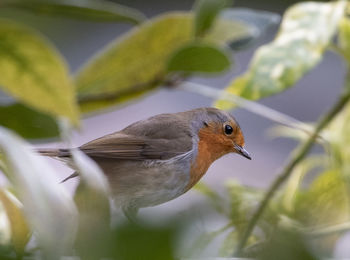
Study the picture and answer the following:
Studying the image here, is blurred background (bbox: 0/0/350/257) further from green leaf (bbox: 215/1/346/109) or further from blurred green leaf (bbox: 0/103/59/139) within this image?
blurred green leaf (bbox: 0/103/59/139)

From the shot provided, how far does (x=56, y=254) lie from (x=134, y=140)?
1004mm

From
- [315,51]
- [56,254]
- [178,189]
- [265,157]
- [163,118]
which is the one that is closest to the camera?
[56,254]

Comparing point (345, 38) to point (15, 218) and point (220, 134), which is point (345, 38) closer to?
point (220, 134)

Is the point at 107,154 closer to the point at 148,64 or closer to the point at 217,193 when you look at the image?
the point at 217,193

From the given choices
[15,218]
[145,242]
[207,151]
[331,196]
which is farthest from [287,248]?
[207,151]

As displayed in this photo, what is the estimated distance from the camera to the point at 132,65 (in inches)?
35.4

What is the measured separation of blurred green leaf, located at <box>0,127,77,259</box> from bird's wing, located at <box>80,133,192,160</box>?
808mm

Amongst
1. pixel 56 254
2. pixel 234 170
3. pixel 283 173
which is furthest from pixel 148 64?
pixel 234 170

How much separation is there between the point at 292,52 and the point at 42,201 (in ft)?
2.36

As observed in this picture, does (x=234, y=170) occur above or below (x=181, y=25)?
above

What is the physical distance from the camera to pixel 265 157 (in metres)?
3.76

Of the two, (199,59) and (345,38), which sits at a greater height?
(345,38)

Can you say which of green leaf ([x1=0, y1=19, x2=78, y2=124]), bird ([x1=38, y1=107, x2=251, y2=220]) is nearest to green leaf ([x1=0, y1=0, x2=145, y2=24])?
green leaf ([x1=0, y1=19, x2=78, y2=124])

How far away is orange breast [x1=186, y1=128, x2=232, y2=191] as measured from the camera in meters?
1.21
